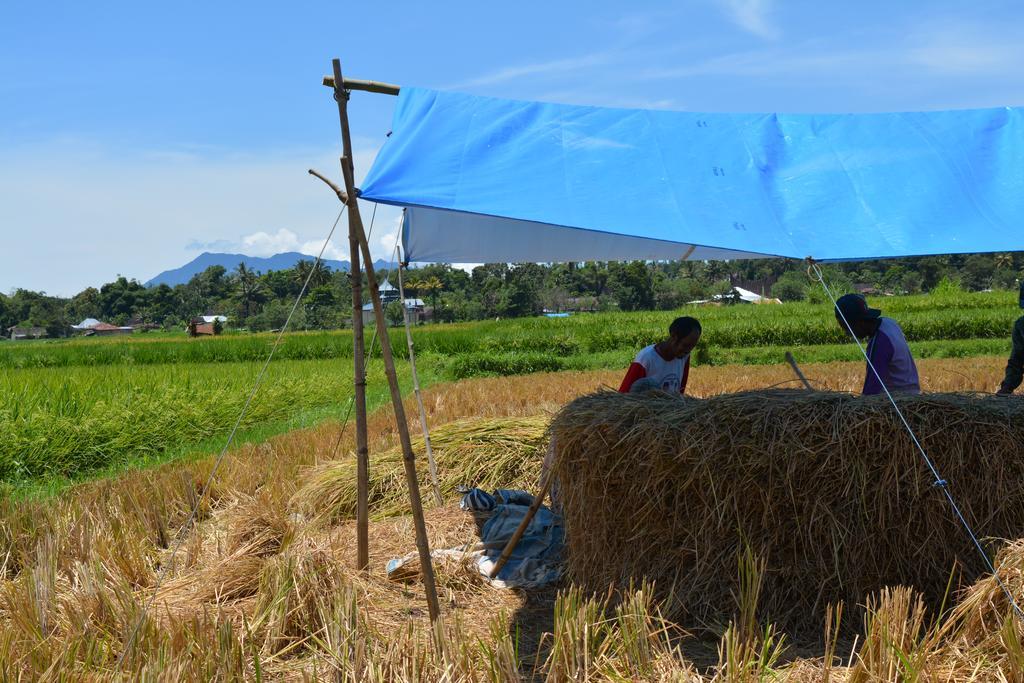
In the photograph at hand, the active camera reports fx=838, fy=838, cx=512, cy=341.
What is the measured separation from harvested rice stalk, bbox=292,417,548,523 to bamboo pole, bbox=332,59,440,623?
5.85 feet

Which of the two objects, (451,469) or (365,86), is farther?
(451,469)

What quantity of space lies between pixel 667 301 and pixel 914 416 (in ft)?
174

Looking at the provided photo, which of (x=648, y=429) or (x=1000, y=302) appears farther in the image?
(x=1000, y=302)

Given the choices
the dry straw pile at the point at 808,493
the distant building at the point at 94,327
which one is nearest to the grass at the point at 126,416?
the dry straw pile at the point at 808,493

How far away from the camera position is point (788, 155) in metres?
4.94

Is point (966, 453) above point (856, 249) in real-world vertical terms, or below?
below

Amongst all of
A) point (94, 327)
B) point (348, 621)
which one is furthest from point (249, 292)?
point (348, 621)

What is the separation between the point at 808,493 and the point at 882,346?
1238 millimetres

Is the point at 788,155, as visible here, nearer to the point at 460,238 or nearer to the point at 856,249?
the point at 856,249

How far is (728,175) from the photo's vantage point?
15.4ft

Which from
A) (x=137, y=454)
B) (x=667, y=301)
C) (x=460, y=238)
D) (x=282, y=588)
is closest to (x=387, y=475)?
(x=460, y=238)

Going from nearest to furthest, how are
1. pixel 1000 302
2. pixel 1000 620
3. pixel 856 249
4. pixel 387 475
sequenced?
pixel 1000 620 < pixel 856 249 < pixel 387 475 < pixel 1000 302

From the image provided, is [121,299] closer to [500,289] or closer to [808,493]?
[500,289]

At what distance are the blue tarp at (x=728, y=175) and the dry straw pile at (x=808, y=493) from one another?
0.84m
